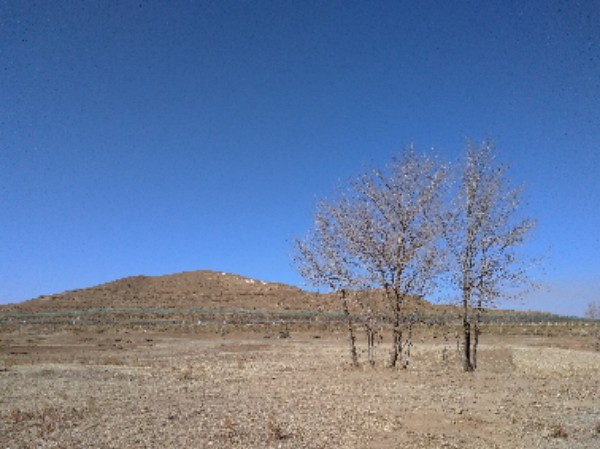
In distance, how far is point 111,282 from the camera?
345 ft

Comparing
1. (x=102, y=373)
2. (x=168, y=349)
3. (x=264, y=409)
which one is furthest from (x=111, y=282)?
(x=264, y=409)

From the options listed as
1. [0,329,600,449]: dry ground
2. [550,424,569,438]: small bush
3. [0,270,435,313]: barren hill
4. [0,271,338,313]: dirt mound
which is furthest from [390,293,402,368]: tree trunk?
[0,271,338,313]: dirt mound

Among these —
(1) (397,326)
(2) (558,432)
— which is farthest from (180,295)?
(2) (558,432)

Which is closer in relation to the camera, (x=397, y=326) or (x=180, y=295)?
(x=397, y=326)

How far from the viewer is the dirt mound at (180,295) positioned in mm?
88000

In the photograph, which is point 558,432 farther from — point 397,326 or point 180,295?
point 180,295

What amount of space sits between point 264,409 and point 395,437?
349 centimetres

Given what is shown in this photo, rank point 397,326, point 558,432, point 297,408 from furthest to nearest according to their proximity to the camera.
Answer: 1. point 397,326
2. point 297,408
3. point 558,432

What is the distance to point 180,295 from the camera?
97.2 meters

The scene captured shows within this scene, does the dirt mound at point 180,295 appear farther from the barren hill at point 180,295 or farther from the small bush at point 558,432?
the small bush at point 558,432

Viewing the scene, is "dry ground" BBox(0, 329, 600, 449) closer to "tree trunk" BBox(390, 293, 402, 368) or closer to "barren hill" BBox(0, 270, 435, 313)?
"tree trunk" BBox(390, 293, 402, 368)

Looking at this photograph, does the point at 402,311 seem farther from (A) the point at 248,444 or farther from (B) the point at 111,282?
(B) the point at 111,282

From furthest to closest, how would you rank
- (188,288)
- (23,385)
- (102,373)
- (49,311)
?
(188,288) → (49,311) → (102,373) → (23,385)

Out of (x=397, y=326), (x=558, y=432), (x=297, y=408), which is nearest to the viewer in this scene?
(x=558, y=432)
